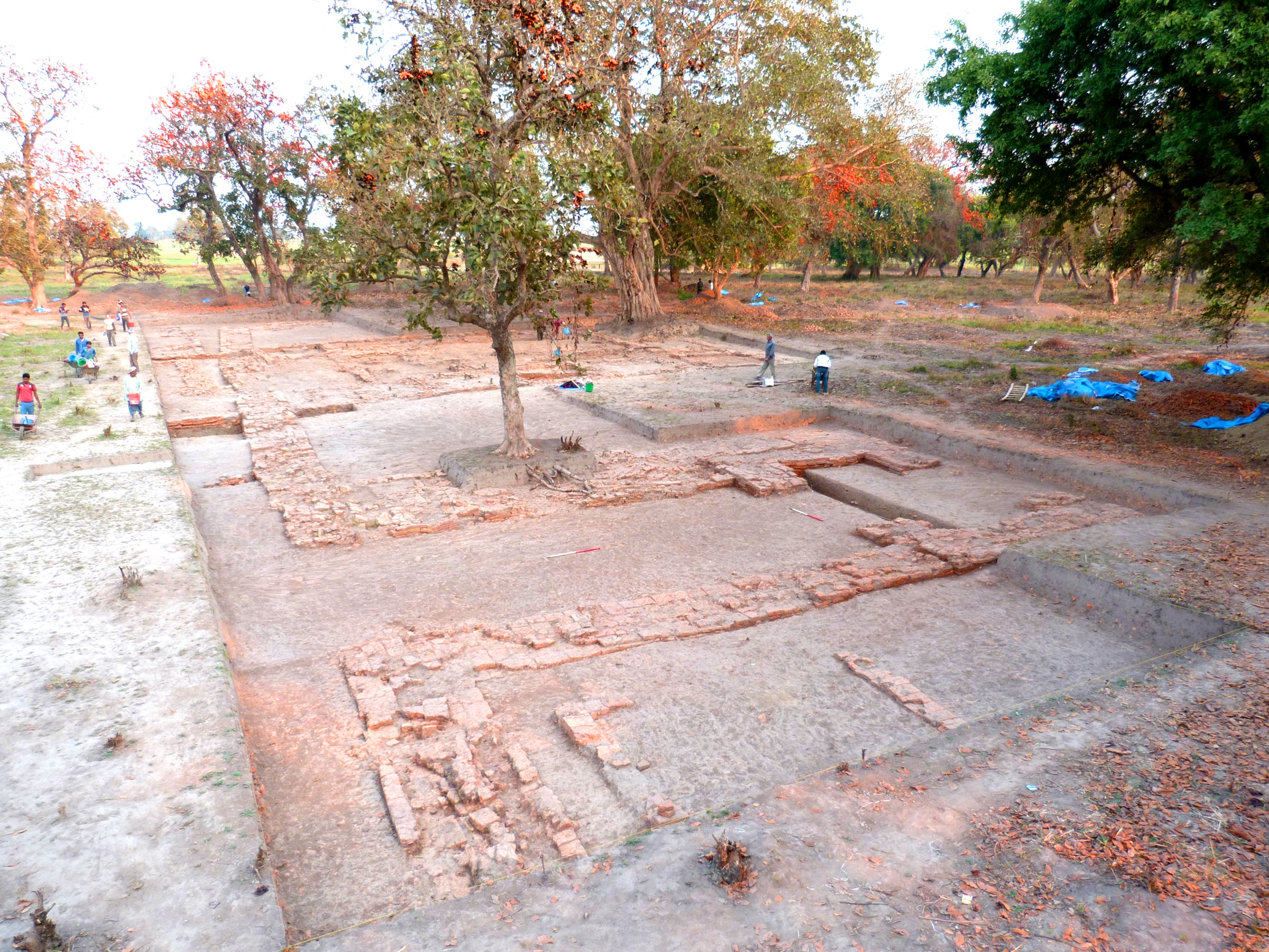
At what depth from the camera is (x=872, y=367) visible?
18.7 meters

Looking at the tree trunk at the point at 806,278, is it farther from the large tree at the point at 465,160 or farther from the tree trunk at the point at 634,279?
the large tree at the point at 465,160

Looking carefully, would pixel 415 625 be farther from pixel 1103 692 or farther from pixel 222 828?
pixel 1103 692

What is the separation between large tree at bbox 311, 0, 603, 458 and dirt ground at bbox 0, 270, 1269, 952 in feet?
8.98

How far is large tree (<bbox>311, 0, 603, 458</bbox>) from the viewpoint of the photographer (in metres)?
9.07

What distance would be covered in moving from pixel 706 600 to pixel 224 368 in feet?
54.2

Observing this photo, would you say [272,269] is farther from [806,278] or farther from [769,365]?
[769,365]

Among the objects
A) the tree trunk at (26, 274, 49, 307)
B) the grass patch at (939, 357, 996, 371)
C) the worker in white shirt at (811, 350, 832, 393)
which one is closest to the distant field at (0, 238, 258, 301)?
the tree trunk at (26, 274, 49, 307)

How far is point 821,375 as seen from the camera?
52.1 feet

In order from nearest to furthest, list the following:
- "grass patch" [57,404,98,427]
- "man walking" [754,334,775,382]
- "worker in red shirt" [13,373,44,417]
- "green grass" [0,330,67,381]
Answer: "worker in red shirt" [13,373,44,417] → "grass patch" [57,404,98,427] → "man walking" [754,334,775,382] → "green grass" [0,330,67,381]

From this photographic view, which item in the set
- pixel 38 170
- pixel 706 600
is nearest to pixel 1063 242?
pixel 706 600

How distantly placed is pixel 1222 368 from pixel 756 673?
14752mm

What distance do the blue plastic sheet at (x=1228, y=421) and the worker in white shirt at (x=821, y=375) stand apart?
19.9 feet

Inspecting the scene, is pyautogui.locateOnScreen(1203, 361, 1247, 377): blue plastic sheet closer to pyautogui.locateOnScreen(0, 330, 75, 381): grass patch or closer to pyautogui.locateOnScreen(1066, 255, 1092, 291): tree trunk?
pyautogui.locateOnScreen(1066, 255, 1092, 291): tree trunk

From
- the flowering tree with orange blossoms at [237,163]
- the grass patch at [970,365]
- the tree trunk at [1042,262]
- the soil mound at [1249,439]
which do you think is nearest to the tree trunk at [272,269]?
the flowering tree with orange blossoms at [237,163]
